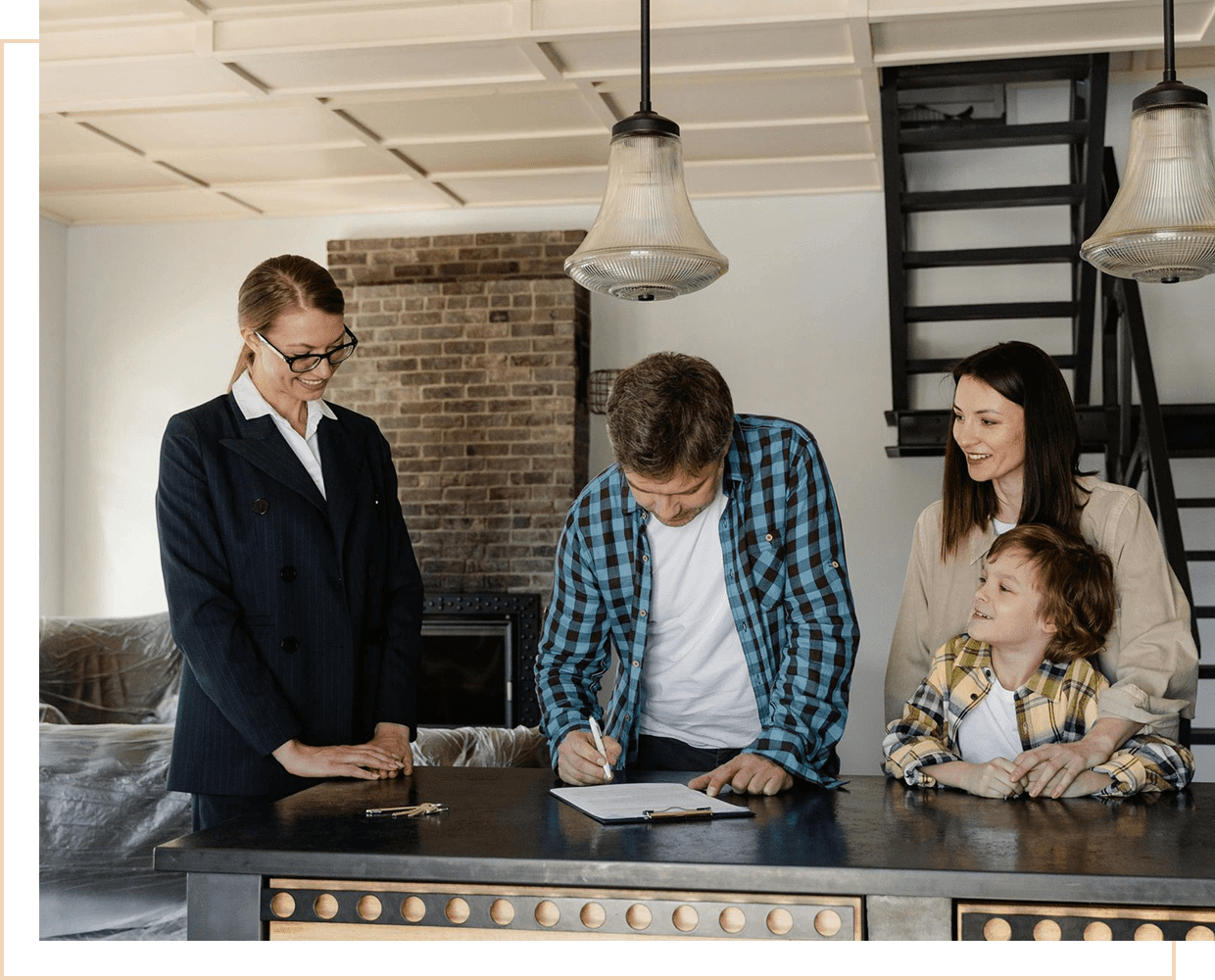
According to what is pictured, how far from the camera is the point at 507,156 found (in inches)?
244

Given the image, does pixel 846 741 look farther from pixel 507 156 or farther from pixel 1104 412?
pixel 507 156

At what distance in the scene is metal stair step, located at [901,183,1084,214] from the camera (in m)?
4.98

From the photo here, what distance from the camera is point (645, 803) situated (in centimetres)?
181

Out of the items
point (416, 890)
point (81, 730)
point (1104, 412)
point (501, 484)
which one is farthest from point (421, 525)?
point (416, 890)

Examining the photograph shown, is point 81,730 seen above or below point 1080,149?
below

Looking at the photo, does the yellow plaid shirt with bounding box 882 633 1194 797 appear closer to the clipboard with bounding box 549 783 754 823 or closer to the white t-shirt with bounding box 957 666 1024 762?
the white t-shirt with bounding box 957 666 1024 762

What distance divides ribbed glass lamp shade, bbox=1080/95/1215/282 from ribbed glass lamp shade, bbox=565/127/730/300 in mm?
675

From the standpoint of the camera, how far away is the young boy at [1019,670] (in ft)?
6.75

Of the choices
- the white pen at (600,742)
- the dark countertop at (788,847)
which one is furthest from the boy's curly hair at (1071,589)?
the white pen at (600,742)

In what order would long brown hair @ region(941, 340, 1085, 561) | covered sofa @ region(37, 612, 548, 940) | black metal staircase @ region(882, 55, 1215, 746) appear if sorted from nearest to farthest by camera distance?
long brown hair @ region(941, 340, 1085, 561), covered sofa @ region(37, 612, 548, 940), black metal staircase @ region(882, 55, 1215, 746)

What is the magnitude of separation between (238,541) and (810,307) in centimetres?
491

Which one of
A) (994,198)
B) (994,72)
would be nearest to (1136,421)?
(994,198)

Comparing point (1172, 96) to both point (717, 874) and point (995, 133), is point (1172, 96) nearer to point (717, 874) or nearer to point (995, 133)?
point (717, 874)

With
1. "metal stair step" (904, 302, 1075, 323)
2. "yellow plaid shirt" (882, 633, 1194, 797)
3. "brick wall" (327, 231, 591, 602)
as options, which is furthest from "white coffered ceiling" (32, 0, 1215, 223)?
"yellow plaid shirt" (882, 633, 1194, 797)
